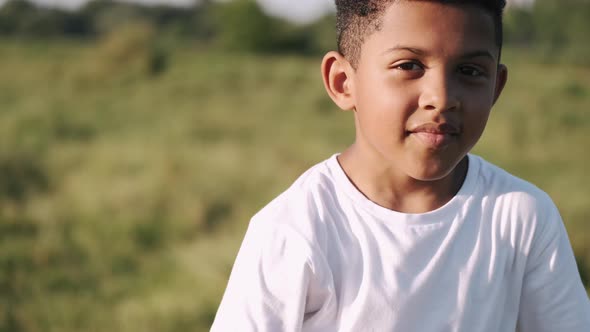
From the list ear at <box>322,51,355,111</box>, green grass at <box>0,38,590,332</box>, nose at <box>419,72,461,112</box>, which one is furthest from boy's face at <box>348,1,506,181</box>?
green grass at <box>0,38,590,332</box>

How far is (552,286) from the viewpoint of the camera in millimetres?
1437

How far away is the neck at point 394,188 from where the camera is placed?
1.43 meters

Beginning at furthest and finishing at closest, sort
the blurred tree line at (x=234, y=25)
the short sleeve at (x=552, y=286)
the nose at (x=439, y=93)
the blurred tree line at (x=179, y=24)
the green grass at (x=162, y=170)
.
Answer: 1. the blurred tree line at (x=179, y=24)
2. the blurred tree line at (x=234, y=25)
3. the green grass at (x=162, y=170)
4. the short sleeve at (x=552, y=286)
5. the nose at (x=439, y=93)

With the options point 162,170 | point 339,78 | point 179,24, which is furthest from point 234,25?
point 339,78

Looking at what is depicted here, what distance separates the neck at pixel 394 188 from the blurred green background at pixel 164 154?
1.14 meters

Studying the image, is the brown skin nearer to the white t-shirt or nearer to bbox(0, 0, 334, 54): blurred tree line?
the white t-shirt

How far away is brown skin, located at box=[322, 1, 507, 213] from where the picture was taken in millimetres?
1274

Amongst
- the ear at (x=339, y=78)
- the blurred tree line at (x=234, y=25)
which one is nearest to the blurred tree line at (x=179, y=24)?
the blurred tree line at (x=234, y=25)

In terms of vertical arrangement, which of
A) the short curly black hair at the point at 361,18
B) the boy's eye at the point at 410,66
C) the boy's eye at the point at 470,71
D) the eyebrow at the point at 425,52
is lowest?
the boy's eye at the point at 470,71

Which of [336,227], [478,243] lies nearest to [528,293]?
[478,243]

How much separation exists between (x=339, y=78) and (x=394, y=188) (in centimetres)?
27

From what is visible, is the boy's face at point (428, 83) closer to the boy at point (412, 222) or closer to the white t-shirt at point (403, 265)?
the boy at point (412, 222)

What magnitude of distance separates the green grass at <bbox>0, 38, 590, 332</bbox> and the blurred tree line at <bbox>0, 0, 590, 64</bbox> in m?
3.46

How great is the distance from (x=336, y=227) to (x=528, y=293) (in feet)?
1.43
